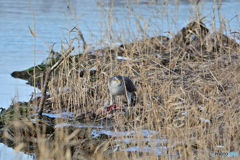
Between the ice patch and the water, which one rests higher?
the water

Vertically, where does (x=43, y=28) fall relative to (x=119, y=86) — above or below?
above

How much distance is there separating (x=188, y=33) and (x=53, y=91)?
4835 mm

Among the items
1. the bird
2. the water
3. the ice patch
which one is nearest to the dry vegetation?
the ice patch

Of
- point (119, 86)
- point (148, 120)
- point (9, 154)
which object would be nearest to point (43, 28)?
point (119, 86)

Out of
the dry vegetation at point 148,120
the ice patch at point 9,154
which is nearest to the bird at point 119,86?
the dry vegetation at point 148,120

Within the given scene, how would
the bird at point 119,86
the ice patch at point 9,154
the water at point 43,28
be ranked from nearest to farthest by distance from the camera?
1. the ice patch at point 9,154
2. the bird at point 119,86
3. the water at point 43,28

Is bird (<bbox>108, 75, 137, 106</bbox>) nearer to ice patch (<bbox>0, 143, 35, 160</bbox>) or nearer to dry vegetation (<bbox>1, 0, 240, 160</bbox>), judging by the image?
dry vegetation (<bbox>1, 0, 240, 160</bbox>)

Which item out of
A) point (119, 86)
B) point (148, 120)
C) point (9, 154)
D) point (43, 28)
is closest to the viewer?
point (9, 154)

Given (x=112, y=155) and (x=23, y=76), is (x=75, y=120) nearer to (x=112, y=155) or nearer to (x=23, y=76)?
(x=112, y=155)

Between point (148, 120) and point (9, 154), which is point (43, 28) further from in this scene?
point (148, 120)

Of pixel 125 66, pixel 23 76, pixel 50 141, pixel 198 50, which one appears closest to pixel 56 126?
pixel 50 141

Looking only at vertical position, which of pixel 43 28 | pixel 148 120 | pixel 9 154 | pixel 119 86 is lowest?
pixel 9 154

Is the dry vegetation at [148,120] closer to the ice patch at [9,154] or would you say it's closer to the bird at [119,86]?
the ice patch at [9,154]

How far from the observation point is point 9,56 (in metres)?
10.5
